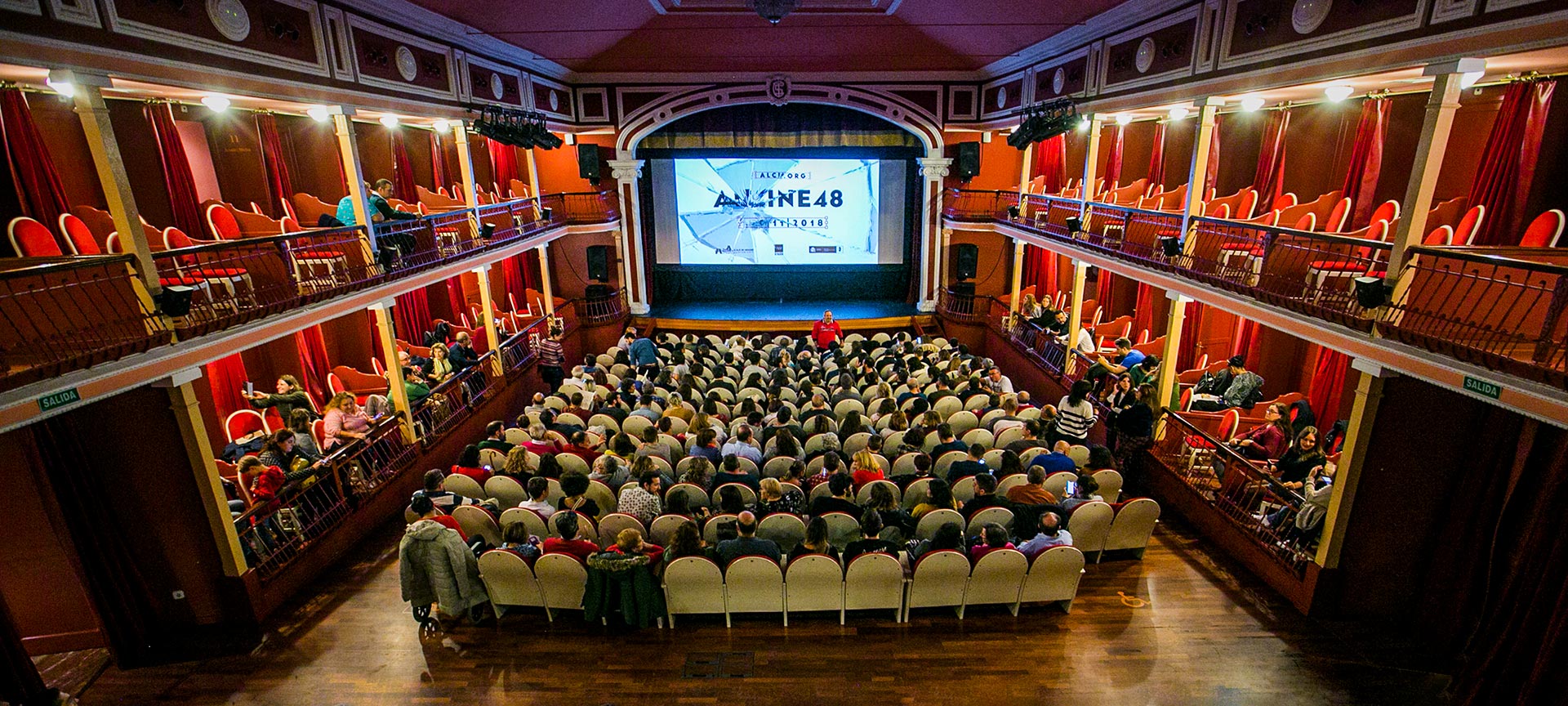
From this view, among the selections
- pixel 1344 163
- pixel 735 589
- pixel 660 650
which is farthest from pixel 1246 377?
pixel 660 650

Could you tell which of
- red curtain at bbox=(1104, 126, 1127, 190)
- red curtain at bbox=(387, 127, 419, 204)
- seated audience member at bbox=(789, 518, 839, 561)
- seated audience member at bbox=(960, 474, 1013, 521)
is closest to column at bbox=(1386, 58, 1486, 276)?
seated audience member at bbox=(960, 474, 1013, 521)

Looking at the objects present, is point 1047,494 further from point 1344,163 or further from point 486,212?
point 486,212

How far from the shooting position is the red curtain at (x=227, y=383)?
804 cm

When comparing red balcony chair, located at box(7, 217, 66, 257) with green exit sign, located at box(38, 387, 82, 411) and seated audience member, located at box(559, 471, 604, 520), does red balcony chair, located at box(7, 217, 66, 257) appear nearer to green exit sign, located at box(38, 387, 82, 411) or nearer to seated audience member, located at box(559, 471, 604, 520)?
green exit sign, located at box(38, 387, 82, 411)

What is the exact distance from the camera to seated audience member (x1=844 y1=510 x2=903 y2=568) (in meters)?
5.32

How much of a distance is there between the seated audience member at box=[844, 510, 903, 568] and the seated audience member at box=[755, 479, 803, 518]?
67 cm

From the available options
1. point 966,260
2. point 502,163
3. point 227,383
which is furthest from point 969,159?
point 227,383

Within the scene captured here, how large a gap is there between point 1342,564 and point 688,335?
1084cm

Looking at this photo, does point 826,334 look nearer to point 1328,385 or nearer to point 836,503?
point 836,503

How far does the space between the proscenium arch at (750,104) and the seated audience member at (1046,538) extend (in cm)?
1082

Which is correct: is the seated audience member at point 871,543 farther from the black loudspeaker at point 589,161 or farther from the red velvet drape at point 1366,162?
the black loudspeaker at point 589,161

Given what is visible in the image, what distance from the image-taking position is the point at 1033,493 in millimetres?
5816

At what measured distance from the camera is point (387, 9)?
797cm

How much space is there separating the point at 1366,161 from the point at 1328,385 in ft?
8.80
